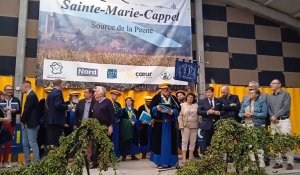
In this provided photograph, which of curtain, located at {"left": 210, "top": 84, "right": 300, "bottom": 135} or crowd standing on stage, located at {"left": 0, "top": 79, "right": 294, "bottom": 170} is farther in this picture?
curtain, located at {"left": 210, "top": 84, "right": 300, "bottom": 135}

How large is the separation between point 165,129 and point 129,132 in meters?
1.02

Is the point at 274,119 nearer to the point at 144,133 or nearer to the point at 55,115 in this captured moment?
the point at 144,133

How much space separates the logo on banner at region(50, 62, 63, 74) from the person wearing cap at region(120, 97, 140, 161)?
4.63 ft

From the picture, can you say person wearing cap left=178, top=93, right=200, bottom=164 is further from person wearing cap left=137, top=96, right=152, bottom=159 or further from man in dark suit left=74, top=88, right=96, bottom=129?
man in dark suit left=74, top=88, right=96, bottom=129

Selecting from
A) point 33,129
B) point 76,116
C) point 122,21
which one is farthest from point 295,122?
point 33,129

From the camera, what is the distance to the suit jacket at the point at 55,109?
4367 mm

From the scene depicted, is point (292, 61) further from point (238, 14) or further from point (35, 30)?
point (35, 30)

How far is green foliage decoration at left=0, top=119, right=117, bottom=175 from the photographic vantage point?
2.90 m

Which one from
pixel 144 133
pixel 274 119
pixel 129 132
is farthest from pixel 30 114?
pixel 274 119

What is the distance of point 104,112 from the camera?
4.37 metres

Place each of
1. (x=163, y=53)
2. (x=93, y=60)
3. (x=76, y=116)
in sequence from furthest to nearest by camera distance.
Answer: (x=163, y=53)
(x=93, y=60)
(x=76, y=116)

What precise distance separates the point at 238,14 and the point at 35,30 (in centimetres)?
452

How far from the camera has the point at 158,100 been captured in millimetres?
4566

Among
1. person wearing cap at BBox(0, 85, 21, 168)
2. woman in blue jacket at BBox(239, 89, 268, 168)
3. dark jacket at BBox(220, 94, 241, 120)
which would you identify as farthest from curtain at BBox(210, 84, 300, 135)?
person wearing cap at BBox(0, 85, 21, 168)
